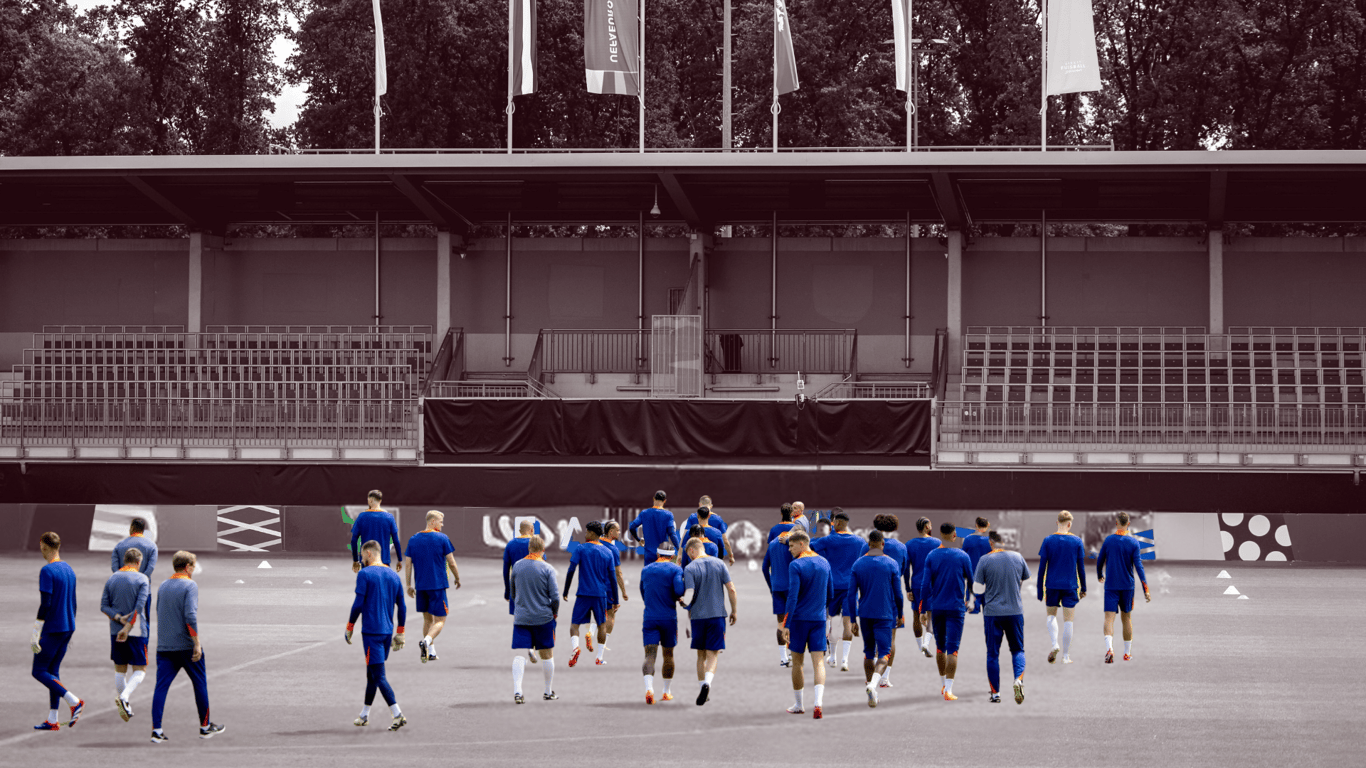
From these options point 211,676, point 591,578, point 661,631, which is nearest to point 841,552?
point 661,631

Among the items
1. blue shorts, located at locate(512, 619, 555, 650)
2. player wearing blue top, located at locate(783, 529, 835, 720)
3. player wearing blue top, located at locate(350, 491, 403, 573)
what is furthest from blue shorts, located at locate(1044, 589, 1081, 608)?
player wearing blue top, located at locate(350, 491, 403, 573)

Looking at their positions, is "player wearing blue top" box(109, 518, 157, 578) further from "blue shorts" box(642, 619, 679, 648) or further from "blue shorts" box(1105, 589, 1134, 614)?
"blue shorts" box(1105, 589, 1134, 614)

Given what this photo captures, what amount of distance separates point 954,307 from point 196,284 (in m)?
21.4

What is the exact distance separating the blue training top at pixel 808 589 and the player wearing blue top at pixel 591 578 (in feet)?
9.61

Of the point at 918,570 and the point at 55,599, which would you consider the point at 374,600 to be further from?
the point at 918,570

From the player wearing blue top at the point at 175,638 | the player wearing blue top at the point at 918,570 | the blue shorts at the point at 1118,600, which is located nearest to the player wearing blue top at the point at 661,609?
the player wearing blue top at the point at 918,570

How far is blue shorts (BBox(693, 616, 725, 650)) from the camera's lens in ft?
50.6

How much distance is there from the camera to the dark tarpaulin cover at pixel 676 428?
34.0 meters

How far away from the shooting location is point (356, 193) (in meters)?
39.8

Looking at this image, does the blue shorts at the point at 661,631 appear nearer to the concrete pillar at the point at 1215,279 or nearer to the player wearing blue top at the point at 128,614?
the player wearing blue top at the point at 128,614

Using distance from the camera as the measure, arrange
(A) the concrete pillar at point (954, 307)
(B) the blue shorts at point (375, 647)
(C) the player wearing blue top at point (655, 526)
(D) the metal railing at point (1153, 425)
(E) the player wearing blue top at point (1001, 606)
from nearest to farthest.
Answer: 1. (B) the blue shorts at point (375, 647)
2. (E) the player wearing blue top at point (1001, 606)
3. (C) the player wearing blue top at point (655, 526)
4. (D) the metal railing at point (1153, 425)
5. (A) the concrete pillar at point (954, 307)

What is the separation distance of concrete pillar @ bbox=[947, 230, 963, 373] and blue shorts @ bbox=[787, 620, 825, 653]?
995 inches

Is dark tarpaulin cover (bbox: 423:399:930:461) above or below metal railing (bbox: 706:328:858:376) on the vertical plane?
below

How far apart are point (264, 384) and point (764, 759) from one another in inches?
1032
